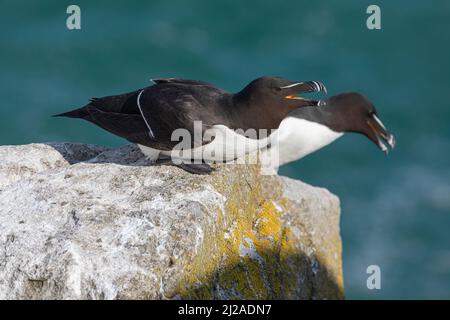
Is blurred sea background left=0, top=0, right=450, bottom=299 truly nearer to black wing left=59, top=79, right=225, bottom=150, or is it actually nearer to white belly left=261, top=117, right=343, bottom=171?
white belly left=261, top=117, right=343, bottom=171

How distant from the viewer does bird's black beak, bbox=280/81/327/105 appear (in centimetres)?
535

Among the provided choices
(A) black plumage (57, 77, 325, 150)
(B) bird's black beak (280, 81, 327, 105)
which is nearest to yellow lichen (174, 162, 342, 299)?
(A) black plumage (57, 77, 325, 150)

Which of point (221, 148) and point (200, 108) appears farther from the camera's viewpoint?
point (200, 108)

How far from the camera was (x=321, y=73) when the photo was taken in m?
13.4

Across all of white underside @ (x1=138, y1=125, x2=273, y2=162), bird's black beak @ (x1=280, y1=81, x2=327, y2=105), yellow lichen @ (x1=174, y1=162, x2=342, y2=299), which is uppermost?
bird's black beak @ (x1=280, y1=81, x2=327, y2=105)

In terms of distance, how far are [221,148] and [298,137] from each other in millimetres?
2266

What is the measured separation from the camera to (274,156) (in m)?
6.98

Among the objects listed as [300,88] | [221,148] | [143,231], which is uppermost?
[300,88]

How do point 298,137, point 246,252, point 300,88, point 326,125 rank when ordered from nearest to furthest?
point 246,252 → point 300,88 → point 298,137 → point 326,125

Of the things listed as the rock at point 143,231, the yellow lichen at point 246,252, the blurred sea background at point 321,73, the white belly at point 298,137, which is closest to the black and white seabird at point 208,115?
the rock at point 143,231

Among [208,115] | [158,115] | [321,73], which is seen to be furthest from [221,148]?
[321,73]

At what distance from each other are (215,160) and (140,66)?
796cm

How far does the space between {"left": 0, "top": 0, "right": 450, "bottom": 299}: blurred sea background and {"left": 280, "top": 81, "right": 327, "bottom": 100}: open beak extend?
5486 millimetres

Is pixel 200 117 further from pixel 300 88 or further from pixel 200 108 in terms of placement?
pixel 300 88
